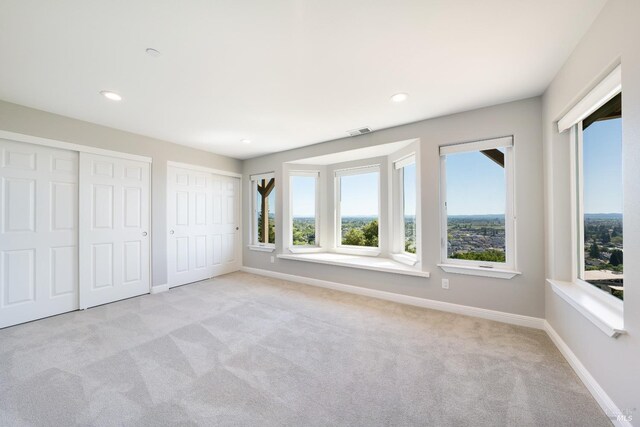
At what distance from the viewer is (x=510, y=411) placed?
145 centimetres

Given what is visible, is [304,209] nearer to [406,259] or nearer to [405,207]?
[405,207]

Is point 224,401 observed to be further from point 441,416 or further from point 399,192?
point 399,192

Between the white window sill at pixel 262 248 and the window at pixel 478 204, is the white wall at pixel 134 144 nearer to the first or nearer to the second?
the white window sill at pixel 262 248

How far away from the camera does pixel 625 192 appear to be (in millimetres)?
1326

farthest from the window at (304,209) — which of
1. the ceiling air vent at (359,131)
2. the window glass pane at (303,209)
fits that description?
the ceiling air vent at (359,131)

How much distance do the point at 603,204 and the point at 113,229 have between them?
204 inches

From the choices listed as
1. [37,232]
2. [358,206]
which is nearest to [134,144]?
[37,232]

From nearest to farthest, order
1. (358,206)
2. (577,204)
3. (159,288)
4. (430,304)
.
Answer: (577,204) < (430,304) < (159,288) < (358,206)

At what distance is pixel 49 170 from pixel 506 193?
5.27 m

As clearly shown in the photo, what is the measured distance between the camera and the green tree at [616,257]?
1598 mm

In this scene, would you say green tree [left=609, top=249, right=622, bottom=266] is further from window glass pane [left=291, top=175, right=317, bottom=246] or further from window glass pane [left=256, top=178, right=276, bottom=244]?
window glass pane [left=256, top=178, right=276, bottom=244]

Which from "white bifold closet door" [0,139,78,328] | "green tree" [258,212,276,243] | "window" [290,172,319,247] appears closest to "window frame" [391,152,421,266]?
"window" [290,172,319,247]

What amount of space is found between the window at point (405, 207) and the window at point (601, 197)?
5.62ft

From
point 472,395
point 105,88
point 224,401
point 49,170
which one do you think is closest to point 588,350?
point 472,395
